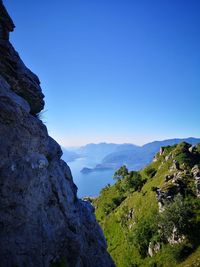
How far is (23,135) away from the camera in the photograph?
17.7 m

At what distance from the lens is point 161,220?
7100 centimetres

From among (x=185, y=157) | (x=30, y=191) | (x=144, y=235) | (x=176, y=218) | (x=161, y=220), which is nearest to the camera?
(x=30, y=191)

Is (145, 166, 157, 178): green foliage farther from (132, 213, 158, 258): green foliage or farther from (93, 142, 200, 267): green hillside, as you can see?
(132, 213, 158, 258): green foliage

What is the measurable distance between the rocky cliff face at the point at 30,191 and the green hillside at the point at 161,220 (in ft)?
149

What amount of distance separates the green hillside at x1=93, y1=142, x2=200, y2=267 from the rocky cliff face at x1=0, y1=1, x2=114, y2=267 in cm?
4535

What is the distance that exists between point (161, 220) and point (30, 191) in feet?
200

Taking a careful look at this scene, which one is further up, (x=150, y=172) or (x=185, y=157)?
(x=185, y=157)

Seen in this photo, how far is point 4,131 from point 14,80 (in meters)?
6.47

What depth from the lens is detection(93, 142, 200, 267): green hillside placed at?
6456cm

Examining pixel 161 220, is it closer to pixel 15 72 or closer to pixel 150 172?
pixel 150 172

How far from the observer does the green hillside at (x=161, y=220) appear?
64562 mm

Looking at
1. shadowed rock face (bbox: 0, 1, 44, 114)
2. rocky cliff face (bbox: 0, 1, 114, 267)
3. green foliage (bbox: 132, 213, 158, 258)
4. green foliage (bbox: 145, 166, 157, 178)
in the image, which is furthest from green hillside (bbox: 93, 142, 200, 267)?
shadowed rock face (bbox: 0, 1, 44, 114)

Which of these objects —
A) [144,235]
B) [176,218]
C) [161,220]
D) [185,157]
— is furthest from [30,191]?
[185,157]

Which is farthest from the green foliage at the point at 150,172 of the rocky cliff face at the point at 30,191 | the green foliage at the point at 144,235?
the rocky cliff face at the point at 30,191
